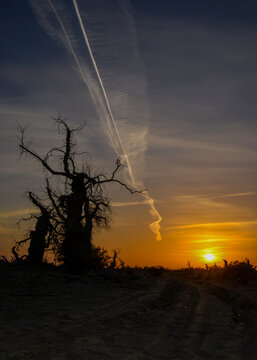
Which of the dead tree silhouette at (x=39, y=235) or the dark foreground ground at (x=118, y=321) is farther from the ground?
the dead tree silhouette at (x=39, y=235)

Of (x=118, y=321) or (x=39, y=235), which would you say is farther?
(x=39, y=235)

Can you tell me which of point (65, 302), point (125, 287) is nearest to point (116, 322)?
point (65, 302)

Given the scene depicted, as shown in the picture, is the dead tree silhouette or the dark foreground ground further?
the dead tree silhouette

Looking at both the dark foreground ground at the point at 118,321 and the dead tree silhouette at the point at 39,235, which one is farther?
the dead tree silhouette at the point at 39,235

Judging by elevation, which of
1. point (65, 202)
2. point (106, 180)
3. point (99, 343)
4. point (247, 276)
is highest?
point (106, 180)

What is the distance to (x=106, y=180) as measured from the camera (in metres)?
20.3

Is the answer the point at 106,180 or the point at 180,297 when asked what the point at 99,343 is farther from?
the point at 106,180

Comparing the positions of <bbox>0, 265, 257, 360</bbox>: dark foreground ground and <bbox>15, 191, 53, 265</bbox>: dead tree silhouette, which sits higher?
<bbox>15, 191, 53, 265</bbox>: dead tree silhouette

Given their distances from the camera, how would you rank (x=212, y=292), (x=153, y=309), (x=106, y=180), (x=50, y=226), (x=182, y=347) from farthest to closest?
(x=106, y=180)
(x=50, y=226)
(x=212, y=292)
(x=153, y=309)
(x=182, y=347)

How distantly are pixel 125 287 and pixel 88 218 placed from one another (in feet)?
17.1

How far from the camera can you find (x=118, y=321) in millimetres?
8617

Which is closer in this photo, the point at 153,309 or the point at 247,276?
the point at 153,309

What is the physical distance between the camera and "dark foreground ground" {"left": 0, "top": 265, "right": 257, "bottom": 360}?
604 cm

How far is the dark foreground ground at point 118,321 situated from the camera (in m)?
6.04
